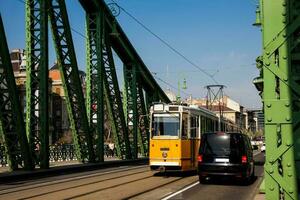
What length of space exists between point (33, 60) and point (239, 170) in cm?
1266

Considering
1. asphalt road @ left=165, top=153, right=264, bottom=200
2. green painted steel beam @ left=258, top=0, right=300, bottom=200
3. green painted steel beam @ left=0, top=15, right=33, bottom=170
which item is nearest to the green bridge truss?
green painted steel beam @ left=0, top=15, right=33, bottom=170

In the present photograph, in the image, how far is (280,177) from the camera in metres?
2.92

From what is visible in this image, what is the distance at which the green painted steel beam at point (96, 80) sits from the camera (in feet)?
108

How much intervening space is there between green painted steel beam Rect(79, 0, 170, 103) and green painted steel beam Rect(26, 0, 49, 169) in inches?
355

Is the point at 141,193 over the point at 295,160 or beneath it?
beneath

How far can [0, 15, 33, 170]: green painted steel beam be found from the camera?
21.7m

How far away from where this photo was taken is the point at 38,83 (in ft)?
81.5

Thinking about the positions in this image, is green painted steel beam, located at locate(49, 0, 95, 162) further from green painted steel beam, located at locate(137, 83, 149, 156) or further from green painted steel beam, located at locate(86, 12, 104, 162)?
green painted steel beam, located at locate(137, 83, 149, 156)

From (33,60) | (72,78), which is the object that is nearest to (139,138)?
(72,78)

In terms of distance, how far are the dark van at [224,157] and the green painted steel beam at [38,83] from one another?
9731 mm

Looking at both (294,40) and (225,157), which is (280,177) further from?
(225,157)

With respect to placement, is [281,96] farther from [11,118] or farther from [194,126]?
[11,118]

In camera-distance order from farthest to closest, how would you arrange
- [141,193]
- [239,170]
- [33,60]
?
[33,60] < [239,170] < [141,193]

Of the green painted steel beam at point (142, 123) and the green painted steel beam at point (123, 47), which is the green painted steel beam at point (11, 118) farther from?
the green painted steel beam at point (142, 123)
